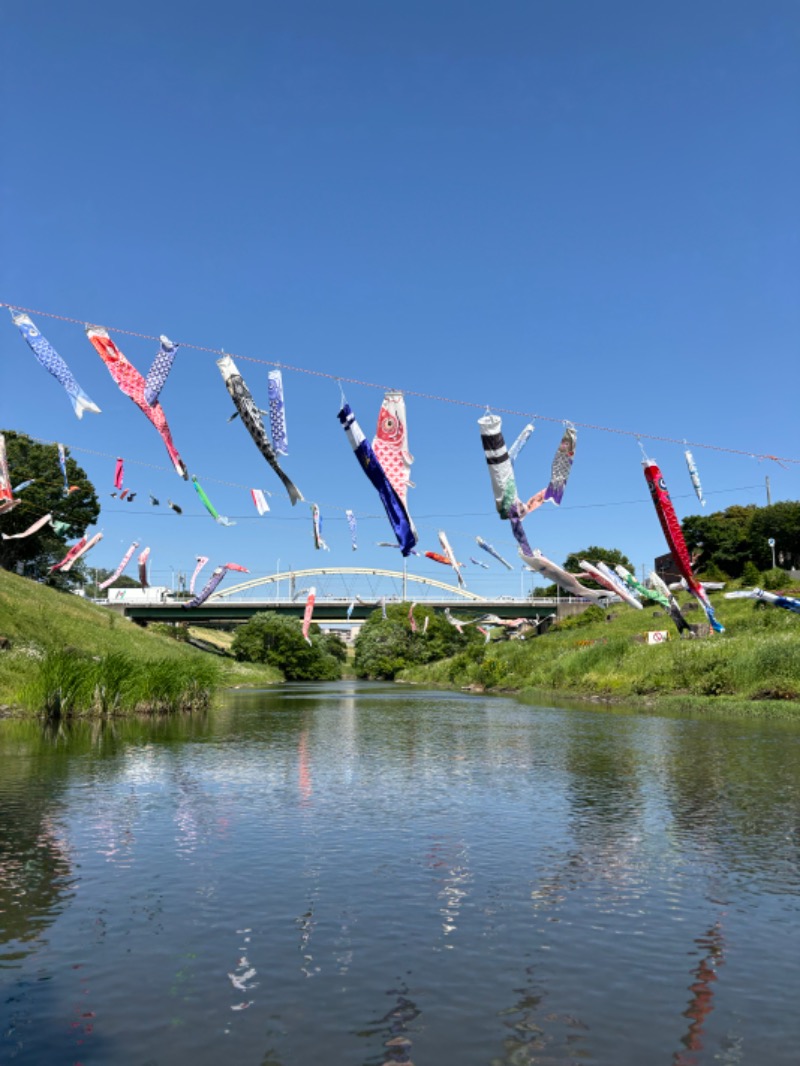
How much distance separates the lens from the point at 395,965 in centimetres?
714

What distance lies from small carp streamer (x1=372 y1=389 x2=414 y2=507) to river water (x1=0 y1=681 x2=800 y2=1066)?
568 centimetres

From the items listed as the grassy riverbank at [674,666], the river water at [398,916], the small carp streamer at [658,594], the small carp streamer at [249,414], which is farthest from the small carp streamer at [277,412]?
the grassy riverbank at [674,666]

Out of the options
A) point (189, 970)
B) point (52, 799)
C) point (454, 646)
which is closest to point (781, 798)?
point (189, 970)

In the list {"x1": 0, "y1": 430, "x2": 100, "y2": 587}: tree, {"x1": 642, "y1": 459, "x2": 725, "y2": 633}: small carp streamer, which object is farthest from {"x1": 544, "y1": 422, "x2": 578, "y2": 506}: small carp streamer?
{"x1": 0, "y1": 430, "x2": 100, "y2": 587}: tree

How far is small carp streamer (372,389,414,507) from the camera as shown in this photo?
1596 cm

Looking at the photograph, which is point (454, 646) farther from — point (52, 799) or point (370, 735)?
point (52, 799)

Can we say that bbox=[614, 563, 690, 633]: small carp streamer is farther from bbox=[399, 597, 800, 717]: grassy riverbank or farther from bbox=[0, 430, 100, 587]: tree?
bbox=[0, 430, 100, 587]: tree

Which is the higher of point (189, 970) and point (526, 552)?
point (526, 552)

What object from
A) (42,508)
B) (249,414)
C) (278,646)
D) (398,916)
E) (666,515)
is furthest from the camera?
(278,646)

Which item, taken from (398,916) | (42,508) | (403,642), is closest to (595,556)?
(403,642)

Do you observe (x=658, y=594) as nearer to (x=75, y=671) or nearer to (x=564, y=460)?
(x=564, y=460)

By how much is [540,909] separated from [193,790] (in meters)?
8.82

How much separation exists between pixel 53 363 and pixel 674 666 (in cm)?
3442

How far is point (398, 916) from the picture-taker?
8477 mm
